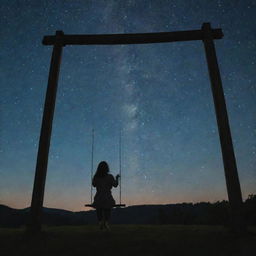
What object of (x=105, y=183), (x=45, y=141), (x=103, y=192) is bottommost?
(x=103, y=192)

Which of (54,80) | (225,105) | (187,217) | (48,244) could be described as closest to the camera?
(48,244)

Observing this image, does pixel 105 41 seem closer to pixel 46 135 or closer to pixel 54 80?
pixel 54 80

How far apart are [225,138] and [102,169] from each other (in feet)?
9.19

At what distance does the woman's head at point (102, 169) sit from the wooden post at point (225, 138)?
263 centimetres

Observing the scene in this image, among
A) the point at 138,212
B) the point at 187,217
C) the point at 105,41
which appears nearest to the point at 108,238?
the point at 105,41

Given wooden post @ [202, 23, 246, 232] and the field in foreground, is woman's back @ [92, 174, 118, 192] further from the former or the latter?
wooden post @ [202, 23, 246, 232]

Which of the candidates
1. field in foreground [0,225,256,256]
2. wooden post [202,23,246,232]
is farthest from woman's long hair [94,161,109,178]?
wooden post [202,23,246,232]

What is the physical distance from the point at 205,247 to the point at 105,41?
487 centimetres

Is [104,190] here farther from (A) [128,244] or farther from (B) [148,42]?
(B) [148,42]

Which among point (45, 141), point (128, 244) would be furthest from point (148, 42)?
point (128, 244)

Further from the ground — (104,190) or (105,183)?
(105,183)

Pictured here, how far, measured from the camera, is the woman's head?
644cm

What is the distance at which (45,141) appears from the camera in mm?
5629

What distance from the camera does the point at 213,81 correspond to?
572 cm
